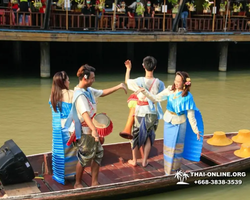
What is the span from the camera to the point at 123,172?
613 cm

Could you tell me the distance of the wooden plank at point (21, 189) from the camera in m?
5.07

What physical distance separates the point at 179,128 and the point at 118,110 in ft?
17.5

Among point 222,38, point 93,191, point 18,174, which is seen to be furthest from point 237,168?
point 222,38

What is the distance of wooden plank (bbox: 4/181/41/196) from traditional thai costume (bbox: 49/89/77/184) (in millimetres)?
409

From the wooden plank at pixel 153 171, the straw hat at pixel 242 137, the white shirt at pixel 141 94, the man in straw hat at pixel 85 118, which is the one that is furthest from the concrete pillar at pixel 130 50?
the man in straw hat at pixel 85 118

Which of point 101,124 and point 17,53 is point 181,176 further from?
point 17,53

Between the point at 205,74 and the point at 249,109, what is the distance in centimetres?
Answer: 589

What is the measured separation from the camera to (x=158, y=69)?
18000mm

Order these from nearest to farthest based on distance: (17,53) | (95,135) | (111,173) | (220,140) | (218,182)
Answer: (95,135)
(111,173)
(218,182)
(220,140)
(17,53)

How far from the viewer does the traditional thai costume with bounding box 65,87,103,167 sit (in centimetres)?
495

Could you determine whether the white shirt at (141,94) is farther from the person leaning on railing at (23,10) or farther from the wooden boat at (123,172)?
the person leaning on railing at (23,10)

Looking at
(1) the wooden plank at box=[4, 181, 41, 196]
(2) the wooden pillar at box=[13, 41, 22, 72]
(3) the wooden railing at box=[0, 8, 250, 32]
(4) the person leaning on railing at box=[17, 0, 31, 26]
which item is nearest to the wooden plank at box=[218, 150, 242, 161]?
(1) the wooden plank at box=[4, 181, 41, 196]

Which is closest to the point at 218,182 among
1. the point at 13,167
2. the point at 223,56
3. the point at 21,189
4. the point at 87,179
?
the point at 87,179

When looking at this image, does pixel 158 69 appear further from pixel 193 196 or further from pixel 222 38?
pixel 193 196
